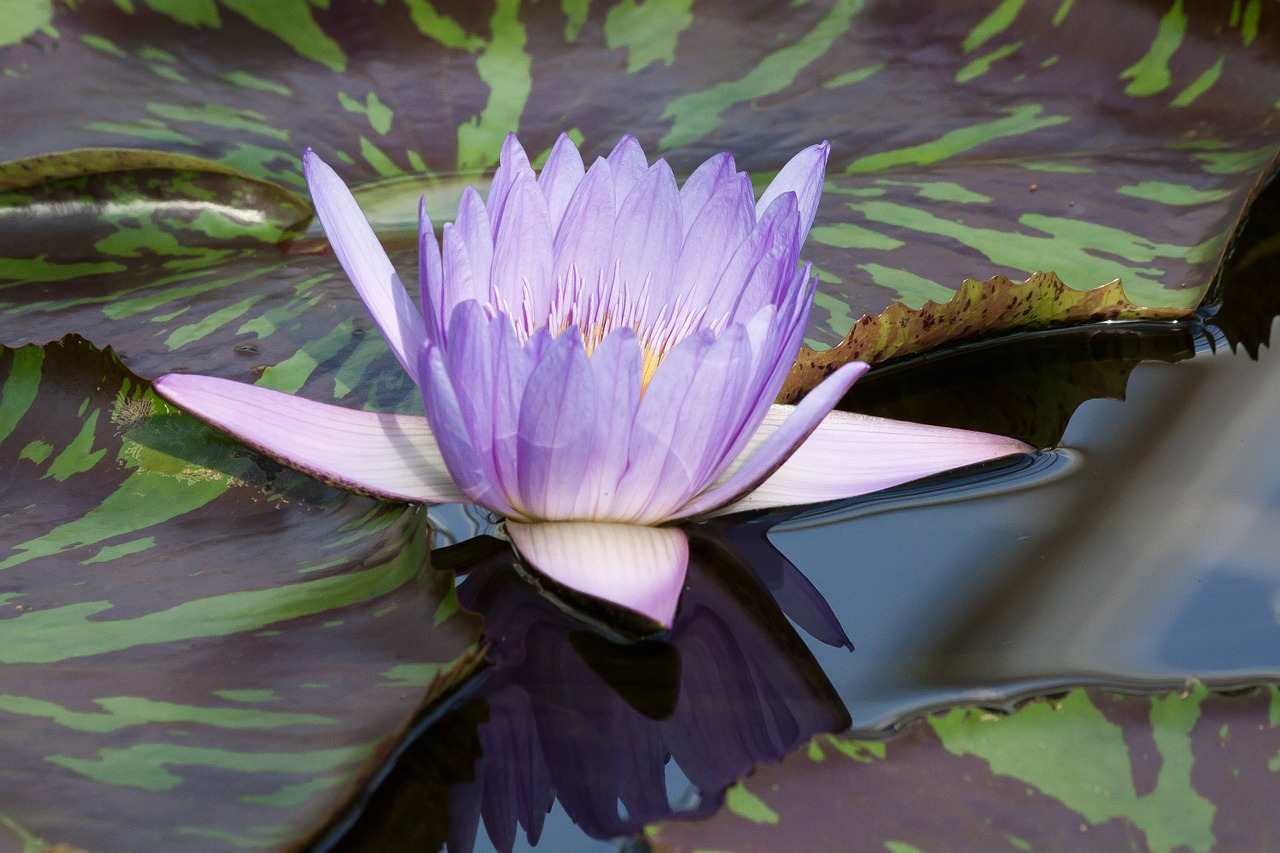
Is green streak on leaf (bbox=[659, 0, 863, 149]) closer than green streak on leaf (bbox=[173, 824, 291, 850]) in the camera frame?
No

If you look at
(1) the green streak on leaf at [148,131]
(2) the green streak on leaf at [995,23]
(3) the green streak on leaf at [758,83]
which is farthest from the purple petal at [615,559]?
(2) the green streak on leaf at [995,23]

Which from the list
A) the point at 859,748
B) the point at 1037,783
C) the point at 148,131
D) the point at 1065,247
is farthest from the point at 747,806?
the point at 148,131

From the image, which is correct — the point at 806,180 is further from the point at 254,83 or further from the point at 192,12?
the point at 192,12

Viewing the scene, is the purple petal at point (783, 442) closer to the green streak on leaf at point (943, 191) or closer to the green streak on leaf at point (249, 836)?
the green streak on leaf at point (249, 836)

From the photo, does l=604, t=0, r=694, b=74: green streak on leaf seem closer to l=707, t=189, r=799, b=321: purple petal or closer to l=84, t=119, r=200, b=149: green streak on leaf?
l=84, t=119, r=200, b=149: green streak on leaf

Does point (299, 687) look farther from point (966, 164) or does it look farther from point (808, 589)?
point (966, 164)

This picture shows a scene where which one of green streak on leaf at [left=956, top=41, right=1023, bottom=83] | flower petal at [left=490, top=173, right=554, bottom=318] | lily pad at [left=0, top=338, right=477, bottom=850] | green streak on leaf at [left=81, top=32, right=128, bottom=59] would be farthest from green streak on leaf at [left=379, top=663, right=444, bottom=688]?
green streak on leaf at [left=956, top=41, right=1023, bottom=83]
